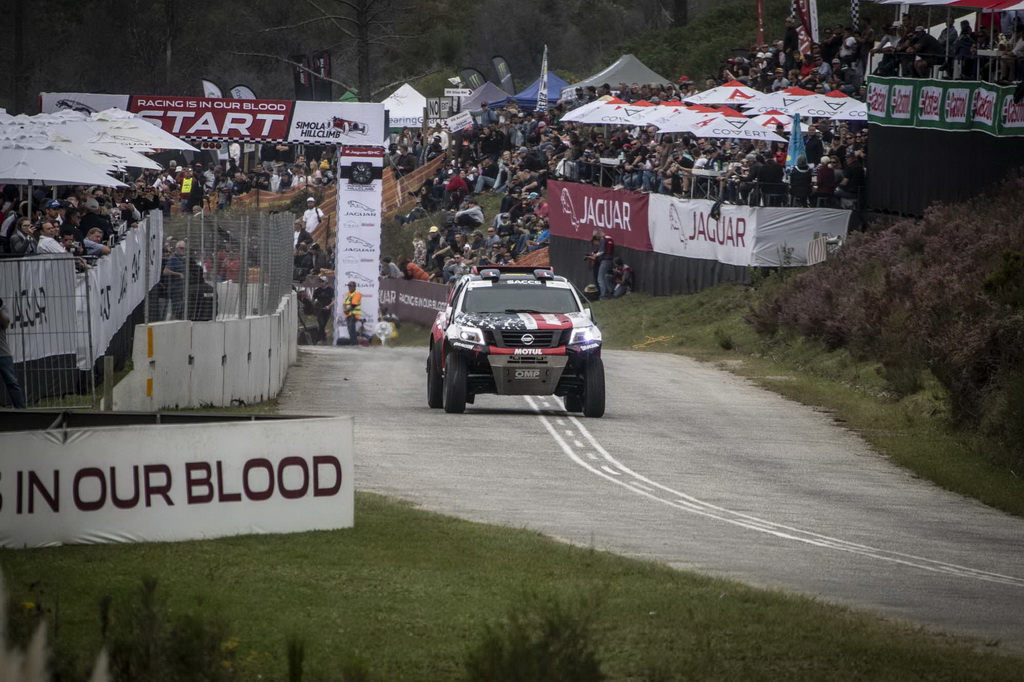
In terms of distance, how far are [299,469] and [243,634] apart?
3001 mm

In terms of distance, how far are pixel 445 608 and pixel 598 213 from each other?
32.5 metres

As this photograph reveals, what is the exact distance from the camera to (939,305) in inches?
986

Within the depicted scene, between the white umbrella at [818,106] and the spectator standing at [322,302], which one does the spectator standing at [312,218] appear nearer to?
the spectator standing at [322,302]

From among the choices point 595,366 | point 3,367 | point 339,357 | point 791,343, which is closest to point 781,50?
point 791,343

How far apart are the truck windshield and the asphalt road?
1594 mm

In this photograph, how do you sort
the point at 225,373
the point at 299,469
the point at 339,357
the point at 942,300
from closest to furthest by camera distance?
the point at 299,469 < the point at 225,373 < the point at 942,300 < the point at 339,357

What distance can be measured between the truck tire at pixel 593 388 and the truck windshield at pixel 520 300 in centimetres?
95

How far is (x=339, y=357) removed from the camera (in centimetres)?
3105

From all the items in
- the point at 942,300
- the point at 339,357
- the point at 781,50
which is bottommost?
the point at 339,357

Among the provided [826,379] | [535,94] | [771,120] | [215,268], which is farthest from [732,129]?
[535,94]

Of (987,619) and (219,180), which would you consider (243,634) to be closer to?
(987,619)

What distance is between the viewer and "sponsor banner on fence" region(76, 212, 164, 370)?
17.8 meters

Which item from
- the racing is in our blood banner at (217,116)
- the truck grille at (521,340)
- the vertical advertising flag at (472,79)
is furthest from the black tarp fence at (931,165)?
the vertical advertising flag at (472,79)

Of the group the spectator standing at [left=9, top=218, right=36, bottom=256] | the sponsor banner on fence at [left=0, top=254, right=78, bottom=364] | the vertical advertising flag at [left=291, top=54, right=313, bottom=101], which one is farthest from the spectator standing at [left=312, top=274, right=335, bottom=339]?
the vertical advertising flag at [left=291, top=54, right=313, bottom=101]
